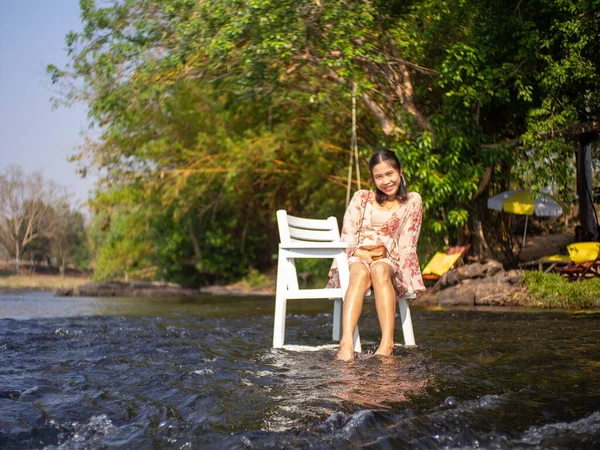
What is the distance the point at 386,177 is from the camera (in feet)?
14.8

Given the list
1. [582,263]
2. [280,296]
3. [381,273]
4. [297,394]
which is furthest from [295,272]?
[582,263]

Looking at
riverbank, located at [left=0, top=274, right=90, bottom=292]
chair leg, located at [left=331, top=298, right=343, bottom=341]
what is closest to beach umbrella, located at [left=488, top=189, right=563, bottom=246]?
chair leg, located at [left=331, top=298, right=343, bottom=341]

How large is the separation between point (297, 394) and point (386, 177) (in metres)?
1.97

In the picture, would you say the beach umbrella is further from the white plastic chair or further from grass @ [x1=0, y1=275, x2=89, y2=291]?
grass @ [x1=0, y1=275, x2=89, y2=291]

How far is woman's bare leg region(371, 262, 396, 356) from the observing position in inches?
163

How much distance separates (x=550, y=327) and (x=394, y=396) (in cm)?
352

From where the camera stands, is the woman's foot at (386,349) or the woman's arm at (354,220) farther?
the woman's arm at (354,220)

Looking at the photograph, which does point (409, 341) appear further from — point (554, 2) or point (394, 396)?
point (554, 2)

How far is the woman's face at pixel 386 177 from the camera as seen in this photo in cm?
449

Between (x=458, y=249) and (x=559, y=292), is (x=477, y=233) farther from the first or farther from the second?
(x=559, y=292)

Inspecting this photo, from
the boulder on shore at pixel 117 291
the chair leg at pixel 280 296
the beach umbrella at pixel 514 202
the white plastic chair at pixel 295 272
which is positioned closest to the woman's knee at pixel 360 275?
the white plastic chair at pixel 295 272

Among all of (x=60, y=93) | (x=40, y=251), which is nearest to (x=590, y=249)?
(x=60, y=93)

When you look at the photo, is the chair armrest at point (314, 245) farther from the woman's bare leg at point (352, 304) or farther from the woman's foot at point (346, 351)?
the woman's foot at point (346, 351)

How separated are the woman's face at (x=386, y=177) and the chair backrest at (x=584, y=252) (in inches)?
265
